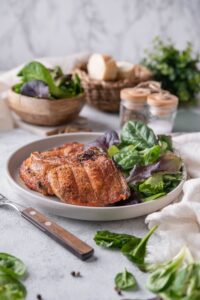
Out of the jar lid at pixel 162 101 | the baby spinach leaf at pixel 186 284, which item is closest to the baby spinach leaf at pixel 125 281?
the baby spinach leaf at pixel 186 284

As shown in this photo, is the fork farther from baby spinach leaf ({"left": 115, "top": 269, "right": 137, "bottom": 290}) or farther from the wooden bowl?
the wooden bowl

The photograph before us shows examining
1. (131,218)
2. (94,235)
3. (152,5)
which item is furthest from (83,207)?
(152,5)

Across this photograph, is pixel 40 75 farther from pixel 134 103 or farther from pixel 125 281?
pixel 125 281

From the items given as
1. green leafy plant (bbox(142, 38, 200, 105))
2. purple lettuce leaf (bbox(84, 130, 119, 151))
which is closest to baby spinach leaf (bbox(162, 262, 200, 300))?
purple lettuce leaf (bbox(84, 130, 119, 151))

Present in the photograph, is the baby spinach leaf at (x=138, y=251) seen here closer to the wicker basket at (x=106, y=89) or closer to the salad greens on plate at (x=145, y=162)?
the salad greens on plate at (x=145, y=162)

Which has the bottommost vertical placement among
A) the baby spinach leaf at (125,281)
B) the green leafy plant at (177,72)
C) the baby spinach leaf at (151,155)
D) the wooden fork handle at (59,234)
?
the green leafy plant at (177,72)

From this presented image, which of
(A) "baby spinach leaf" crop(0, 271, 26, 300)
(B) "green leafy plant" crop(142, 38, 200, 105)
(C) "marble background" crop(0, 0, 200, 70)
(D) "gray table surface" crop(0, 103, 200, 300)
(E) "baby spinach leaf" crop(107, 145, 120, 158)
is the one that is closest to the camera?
(A) "baby spinach leaf" crop(0, 271, 26, 300)

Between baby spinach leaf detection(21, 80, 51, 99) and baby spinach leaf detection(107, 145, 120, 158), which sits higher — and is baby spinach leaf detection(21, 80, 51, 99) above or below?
above
